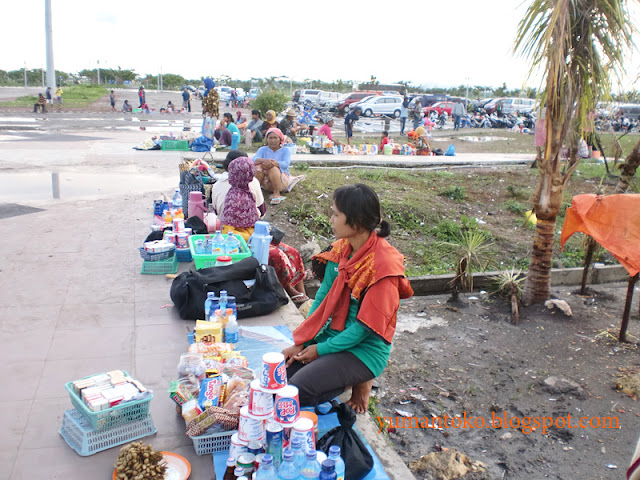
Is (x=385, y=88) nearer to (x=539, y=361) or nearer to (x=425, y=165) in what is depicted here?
(x=425, y=165)

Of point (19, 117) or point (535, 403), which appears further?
point (19, 117)

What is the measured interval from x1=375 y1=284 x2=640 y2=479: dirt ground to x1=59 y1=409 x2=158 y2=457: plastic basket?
1.80 metres

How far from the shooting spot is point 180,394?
123 inches

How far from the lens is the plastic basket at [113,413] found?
2814 mm

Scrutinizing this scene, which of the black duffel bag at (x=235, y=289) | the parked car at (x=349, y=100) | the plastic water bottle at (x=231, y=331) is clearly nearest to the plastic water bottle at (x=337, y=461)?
the plastic water bottle at (x=231, y=331)

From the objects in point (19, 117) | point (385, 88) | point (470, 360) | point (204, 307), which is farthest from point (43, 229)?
point (385, 88)

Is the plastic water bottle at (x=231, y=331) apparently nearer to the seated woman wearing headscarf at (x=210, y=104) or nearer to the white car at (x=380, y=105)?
the seated woman wearing headscarf at (x=210, y=104)

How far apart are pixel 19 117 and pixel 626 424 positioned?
89.4 feet

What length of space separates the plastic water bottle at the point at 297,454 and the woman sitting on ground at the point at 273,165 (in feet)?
22.8

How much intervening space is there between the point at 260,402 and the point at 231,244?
3.13 metres

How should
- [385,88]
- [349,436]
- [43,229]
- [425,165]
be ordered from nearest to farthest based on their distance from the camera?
[349,436]
[43,229]
[425,165]
[385,88]

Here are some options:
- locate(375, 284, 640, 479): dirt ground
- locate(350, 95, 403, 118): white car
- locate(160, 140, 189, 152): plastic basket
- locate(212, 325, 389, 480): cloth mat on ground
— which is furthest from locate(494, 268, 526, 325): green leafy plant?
locate(350, 95, 403, 118): white car

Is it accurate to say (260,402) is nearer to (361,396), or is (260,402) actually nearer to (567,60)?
(361,396)

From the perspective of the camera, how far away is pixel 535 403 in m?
4.44
